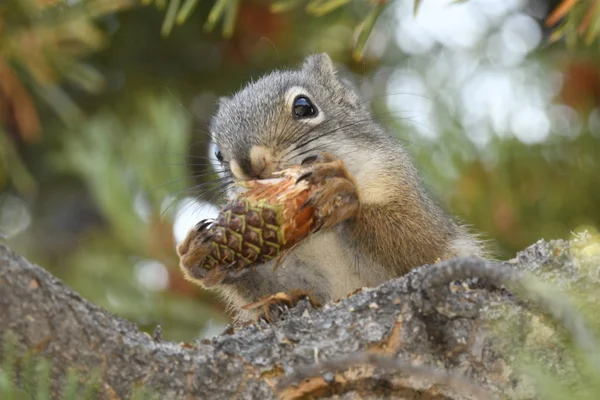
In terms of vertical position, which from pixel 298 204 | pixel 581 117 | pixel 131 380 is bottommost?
pixel 131 380

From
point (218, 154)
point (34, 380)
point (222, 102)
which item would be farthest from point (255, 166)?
point (34, 380)

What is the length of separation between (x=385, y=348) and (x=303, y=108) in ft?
4.34

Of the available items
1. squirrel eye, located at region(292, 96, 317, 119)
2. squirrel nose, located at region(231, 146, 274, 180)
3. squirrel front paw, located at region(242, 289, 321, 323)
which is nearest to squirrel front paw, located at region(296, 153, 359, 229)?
squirrel nose, located at region(231, 146, 274, 180)

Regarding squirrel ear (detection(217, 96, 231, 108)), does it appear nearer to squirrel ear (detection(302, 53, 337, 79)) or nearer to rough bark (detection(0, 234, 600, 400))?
squirrel ear (detection(302, 53, 337, 79))

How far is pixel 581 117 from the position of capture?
2.91 metres

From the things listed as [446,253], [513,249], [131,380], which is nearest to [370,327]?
[131,380]

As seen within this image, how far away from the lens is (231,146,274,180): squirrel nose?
2242 mm

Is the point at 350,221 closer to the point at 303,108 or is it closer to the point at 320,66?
the point at 303,108

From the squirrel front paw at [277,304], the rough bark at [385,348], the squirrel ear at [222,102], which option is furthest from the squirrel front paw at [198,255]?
the squirrel ear at [222,102]

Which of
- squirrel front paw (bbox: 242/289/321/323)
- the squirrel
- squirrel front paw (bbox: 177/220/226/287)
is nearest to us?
squirrel front paw (bbox: 242/289/321/323)

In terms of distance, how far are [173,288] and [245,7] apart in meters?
1.14

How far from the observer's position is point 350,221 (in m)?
2.32

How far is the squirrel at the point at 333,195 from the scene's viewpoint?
224 centimetres

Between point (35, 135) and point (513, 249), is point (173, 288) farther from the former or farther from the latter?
point (513, 249)
